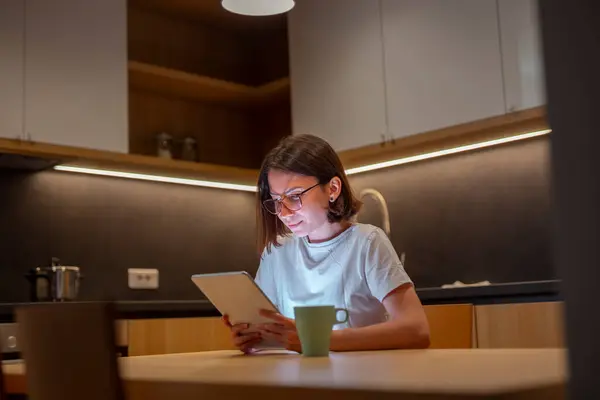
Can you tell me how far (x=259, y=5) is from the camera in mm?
2604

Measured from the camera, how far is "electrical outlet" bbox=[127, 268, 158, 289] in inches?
142

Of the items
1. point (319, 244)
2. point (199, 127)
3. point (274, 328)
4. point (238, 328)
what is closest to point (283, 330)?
point (274, 328)

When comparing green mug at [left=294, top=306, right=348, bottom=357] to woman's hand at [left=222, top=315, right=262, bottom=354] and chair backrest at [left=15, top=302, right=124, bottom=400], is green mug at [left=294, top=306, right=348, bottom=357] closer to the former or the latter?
woman's hand at [left=222, top=315, right=262, bottom=354]

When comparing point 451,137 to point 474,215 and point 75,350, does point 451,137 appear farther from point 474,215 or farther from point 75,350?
point 75,350

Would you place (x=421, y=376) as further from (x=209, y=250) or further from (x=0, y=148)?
(x=209, y=250)

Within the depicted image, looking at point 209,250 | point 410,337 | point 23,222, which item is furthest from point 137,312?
point 410,337

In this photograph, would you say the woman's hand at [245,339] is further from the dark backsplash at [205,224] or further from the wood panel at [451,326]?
the dark backsplash at [205,224]

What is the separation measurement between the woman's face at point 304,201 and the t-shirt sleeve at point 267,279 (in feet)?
0.50

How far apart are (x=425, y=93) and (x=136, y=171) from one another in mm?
1395

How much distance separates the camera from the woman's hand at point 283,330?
150 centimetres

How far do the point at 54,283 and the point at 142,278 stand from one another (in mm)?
513

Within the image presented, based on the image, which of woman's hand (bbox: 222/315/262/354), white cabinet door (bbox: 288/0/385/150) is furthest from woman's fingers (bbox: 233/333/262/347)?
white cabinet door (bbox: 288/0/385/150)

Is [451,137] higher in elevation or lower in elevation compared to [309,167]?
higher

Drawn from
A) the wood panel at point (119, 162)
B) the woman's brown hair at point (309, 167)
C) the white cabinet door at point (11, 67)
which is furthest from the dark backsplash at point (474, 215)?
the white cabinet door at point (11, 67)
